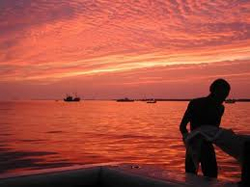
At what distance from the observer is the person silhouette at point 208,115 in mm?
5664

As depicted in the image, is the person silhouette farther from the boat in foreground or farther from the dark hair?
the boat in foreground

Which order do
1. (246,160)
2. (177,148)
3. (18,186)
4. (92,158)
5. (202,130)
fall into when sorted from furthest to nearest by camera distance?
(177,148), (92,158), (202,130), (18,186), (246,160)

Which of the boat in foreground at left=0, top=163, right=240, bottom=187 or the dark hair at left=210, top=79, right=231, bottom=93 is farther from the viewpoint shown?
the dark hair at left=210, top=79, right=231, bottom=93

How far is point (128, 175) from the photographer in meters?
5.19

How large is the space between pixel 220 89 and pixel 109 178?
205cm

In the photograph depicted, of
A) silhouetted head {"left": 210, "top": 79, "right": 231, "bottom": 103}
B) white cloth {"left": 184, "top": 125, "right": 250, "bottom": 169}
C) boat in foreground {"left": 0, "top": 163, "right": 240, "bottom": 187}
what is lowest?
boat in foreground {"left": 0, "top": 163, "right": 240, "bottom": 187}

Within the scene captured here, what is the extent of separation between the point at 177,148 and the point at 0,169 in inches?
494

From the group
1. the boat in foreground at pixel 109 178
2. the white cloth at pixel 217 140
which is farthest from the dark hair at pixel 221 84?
the boat in foreground at pixel 109 178

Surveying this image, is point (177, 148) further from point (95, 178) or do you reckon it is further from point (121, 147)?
point (95, 178)

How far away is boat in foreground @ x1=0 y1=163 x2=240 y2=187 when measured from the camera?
4.77m

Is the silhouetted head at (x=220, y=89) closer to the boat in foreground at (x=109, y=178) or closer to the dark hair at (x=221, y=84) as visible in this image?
the dark hair at (x=221, y=84)

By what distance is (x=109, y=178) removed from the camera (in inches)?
216

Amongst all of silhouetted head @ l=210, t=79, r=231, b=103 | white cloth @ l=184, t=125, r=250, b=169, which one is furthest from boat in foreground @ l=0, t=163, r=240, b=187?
silhouetted head @ l=210, t=79, r=231, b=103

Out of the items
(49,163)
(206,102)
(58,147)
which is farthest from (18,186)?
(58,147)
